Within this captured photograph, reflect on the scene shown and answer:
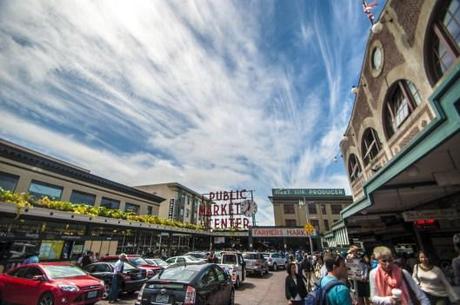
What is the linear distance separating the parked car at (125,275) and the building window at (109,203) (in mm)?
15295

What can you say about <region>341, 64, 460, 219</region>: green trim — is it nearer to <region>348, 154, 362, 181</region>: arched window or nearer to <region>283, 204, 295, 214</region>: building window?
<region>348, 154, 362, 181</region>: arched window

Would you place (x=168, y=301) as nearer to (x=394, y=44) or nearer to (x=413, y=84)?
(x=413, y=84)

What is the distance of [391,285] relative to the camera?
3.75 meters

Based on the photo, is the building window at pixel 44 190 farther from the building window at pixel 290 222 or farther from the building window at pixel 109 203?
the building window at pixel 290 222

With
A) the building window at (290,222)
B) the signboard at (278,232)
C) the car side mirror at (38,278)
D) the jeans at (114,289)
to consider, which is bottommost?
the jeans at (114,289)

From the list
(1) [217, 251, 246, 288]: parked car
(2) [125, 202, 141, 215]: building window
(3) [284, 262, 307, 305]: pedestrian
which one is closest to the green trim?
(3) [284, 262, 307, 305]: pedestrian

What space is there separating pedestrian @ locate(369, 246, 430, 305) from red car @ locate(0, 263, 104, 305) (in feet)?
27.9

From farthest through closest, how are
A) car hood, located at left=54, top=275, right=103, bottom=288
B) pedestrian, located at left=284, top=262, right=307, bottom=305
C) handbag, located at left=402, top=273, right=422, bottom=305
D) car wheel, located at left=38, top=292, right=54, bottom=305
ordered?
car hood, located at left=54, top=275, right=103, bottom=288, car wheel, located at left=38, top=292, right=54, bottom=305, pedestrian, located at left=284, top=262, right=307, bottom=305, handbag, located at left=402, top=273, right=422, bottom=305

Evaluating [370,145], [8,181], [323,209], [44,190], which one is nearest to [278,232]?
[323,209]

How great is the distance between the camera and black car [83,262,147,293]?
11.1 metres

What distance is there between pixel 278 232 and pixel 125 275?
3311cm

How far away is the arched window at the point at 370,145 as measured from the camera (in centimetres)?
1656

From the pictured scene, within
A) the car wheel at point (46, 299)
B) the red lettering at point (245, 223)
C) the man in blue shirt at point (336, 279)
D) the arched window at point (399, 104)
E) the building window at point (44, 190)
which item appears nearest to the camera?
the man in blue shirt at point (336, 279)

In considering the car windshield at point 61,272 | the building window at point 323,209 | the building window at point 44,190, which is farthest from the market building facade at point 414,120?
the building window at point 323,209
